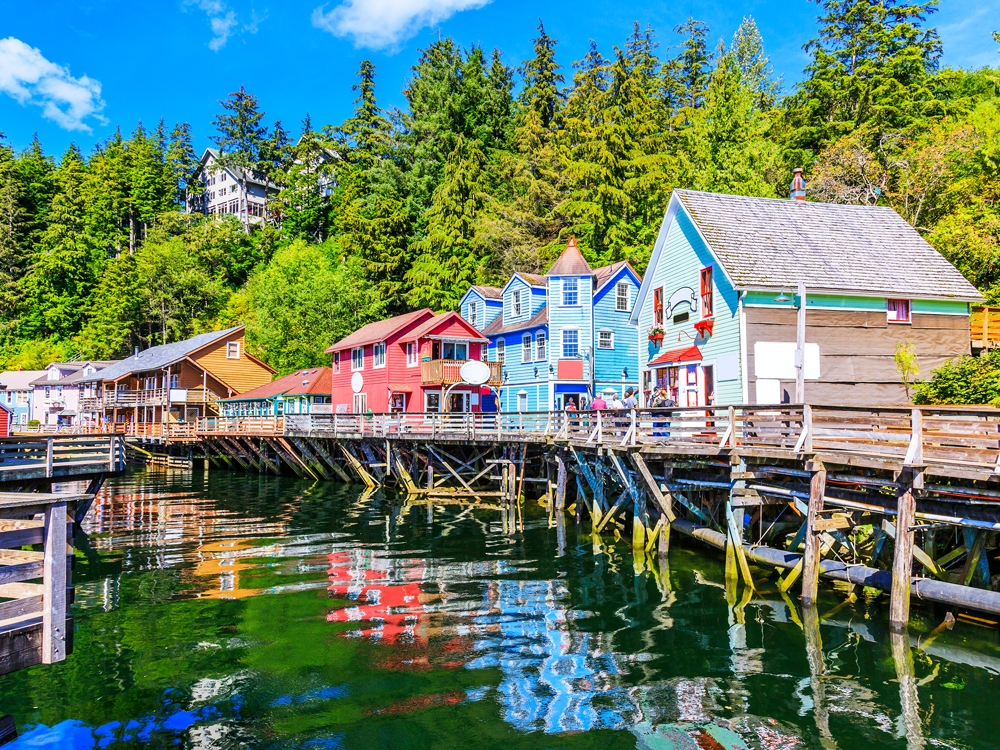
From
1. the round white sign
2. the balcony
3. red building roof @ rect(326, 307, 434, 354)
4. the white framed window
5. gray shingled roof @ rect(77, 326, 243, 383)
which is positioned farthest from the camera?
gray shingled roof @ rect(77, 326, 243, 383)

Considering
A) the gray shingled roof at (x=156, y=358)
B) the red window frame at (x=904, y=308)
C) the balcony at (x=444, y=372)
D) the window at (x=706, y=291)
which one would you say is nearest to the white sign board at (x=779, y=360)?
the window at (x=706, y=291)

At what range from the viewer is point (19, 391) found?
2837 inches

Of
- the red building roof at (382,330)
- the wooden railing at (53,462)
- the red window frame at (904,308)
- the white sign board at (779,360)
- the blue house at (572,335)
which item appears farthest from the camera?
the red building roof at (382,330)

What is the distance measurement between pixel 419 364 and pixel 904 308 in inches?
1020

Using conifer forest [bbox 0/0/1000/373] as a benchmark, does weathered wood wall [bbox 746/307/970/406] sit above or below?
below

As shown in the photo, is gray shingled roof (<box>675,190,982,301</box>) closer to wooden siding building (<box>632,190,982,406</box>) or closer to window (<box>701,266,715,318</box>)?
wooden siding building (<box>632,190,982,406</box>)

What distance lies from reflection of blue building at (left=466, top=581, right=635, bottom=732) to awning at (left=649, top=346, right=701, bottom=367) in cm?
1302

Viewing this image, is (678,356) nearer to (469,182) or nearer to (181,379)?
(469,182)

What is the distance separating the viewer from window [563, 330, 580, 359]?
36.4 metres

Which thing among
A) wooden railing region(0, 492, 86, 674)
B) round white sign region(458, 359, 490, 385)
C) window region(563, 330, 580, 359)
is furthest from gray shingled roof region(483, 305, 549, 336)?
wooden railing region(0, 492, 86, 674)

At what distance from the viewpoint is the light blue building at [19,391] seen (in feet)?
235

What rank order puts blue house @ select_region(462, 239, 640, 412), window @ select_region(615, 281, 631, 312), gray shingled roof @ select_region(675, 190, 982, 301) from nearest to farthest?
gray shingled roof @ select_region(675, 190, 982, 301) → blue house @ select_region(462, 239, 640, 412) → window @ select_region(615, 281, 631, 312)

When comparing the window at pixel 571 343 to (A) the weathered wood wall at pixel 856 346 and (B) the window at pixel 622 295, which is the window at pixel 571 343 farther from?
(A) the weathered wood wall at pixel 856 346

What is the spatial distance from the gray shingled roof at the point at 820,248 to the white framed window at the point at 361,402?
26404 millimetres
